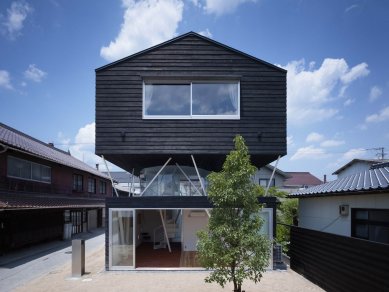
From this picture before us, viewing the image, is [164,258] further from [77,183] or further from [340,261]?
[77,183]

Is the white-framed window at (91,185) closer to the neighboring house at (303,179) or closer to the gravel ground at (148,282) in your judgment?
the gravel ground at (148,282)

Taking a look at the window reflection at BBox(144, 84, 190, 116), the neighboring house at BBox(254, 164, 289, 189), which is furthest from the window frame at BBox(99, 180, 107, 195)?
the window reflection at BBox(144, 84, 190, 116)

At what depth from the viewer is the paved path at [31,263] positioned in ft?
34.3

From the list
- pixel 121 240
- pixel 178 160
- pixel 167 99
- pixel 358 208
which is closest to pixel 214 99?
pixel 167 99

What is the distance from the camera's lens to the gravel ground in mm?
8977

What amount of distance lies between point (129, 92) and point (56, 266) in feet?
24.7

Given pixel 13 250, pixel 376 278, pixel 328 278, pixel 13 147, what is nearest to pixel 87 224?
pixel 13 250

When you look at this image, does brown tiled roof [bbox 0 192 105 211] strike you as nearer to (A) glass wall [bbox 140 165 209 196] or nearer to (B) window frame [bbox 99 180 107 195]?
(A) glass wall [bbox 140 165 209 196]

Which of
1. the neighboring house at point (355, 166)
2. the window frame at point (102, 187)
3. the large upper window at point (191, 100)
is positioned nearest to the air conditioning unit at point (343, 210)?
the large upper window at point (191, 100)

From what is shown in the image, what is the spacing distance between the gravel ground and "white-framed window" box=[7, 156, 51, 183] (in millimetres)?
7257

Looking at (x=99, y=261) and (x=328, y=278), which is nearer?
(x=328, y=278)

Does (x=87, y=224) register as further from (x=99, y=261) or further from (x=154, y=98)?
(x=154, y=98)

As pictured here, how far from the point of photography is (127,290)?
877 cm

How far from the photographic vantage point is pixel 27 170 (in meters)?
17.8
